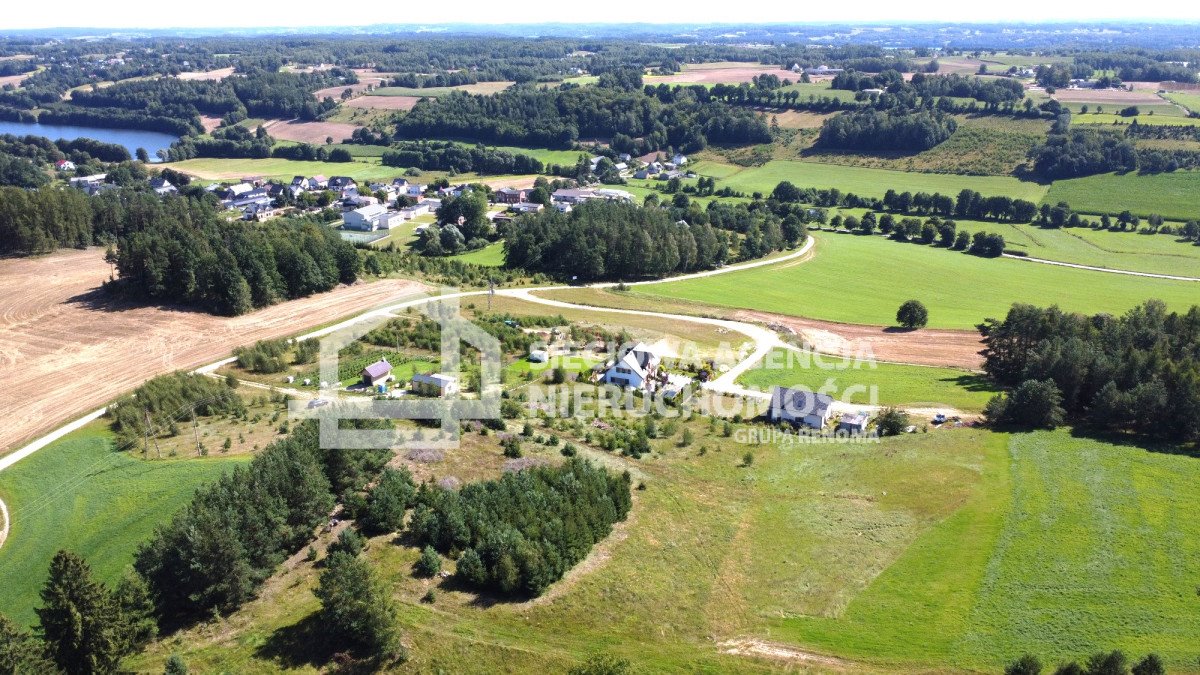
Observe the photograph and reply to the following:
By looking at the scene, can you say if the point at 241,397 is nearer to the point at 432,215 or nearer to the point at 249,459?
the point at 249,459

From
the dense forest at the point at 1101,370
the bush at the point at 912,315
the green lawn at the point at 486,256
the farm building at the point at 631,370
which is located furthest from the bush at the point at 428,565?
the green lawn at the point at 486,256

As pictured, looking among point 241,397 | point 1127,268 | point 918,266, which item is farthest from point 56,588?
point 1127,268

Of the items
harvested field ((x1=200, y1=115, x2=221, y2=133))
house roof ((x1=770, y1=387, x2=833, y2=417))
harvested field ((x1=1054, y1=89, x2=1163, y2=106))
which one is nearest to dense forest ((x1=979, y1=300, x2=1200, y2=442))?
house roof ((x1=770, y1=387, x2=833, y2=417))

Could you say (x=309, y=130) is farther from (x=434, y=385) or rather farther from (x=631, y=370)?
(x=631, y=370)

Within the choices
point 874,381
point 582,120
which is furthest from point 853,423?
point 582,120

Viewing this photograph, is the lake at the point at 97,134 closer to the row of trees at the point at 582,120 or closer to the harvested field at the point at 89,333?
the row of trees at the point at 582,120

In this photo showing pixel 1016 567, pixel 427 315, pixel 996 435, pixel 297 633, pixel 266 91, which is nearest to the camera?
pixel 297 633

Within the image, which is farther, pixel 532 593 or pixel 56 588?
pixel 532 593
